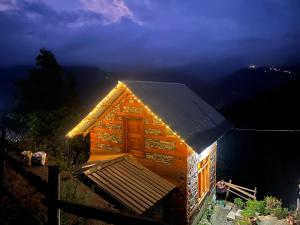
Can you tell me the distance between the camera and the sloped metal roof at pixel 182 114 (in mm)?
11484

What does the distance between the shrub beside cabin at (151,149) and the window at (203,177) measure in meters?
0.05

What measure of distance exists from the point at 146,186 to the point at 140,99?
146 inches

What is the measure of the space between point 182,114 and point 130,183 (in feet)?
15.5

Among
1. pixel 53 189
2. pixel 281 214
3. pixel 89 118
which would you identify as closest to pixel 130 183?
pixel 89 118

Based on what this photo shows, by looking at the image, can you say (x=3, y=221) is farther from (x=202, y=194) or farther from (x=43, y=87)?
(x=43, y=87)

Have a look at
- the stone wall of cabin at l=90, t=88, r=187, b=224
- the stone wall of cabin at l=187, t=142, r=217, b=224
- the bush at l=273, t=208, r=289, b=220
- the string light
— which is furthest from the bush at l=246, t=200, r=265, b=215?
the string light

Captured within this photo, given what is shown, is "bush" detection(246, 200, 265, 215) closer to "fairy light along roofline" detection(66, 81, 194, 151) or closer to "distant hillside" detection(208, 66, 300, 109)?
"fairy light along roofline" detection(66, 81, 194, 151)

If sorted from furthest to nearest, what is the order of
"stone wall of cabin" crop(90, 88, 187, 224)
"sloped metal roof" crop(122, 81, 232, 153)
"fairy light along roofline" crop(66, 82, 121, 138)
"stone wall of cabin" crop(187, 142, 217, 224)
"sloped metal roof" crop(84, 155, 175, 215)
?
"fairy light along roofline" crop(66, 82, 121, 138) < "stone wall of cabin" crop(187, 142, 217, 224) < "stone wall of cabin" crop(90, 88, 187, 224) < "sloped metal roof" crop(122, 81, 232, 153) < "sloped metal roof" crop(84, 155, 175, 215)

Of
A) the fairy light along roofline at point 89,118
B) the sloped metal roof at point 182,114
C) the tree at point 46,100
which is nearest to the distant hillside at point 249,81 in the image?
the tree at point 46,100

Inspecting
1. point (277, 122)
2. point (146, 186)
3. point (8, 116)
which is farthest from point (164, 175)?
point (277, 122)

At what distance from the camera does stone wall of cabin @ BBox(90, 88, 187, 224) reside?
11711 mm

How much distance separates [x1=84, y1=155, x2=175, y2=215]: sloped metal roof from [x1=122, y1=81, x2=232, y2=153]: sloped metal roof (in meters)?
2.24

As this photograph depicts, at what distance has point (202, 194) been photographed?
14531 mm

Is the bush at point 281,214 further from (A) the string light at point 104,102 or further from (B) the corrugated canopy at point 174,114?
(A) the string light at point 104,102
